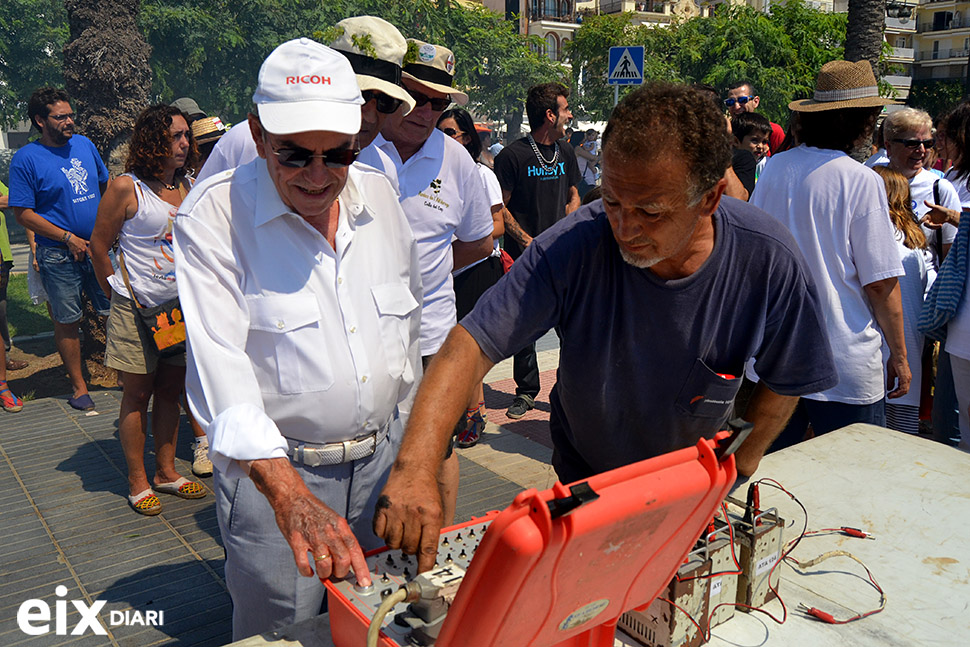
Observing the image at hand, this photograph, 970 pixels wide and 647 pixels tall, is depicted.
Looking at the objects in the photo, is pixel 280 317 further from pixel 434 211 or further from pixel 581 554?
pixel 434 211

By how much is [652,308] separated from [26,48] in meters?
33.9

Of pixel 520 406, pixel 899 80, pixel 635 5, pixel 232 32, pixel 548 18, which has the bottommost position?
pixel 520 406

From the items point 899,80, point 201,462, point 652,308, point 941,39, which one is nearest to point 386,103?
point 652,308

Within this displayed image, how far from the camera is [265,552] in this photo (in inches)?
82.2

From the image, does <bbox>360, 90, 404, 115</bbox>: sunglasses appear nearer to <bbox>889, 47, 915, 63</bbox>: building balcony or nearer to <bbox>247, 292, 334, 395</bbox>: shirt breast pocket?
<bbox>247, 292, 334, 395</bbox>: shirt breast pocket

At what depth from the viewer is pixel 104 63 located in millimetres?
7449

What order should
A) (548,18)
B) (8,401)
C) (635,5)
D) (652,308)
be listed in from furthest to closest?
(635,5) < (548,18) < (8,401) < (652,308)

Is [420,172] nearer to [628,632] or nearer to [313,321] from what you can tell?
[313,321]

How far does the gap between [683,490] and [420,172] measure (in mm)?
2631

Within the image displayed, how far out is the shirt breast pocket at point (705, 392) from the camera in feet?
6.39

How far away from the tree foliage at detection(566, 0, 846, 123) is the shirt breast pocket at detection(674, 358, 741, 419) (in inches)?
1183

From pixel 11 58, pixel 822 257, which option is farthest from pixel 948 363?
pixel 11 58

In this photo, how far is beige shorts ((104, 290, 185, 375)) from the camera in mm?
4152

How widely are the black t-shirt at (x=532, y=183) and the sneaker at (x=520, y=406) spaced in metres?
1.01
